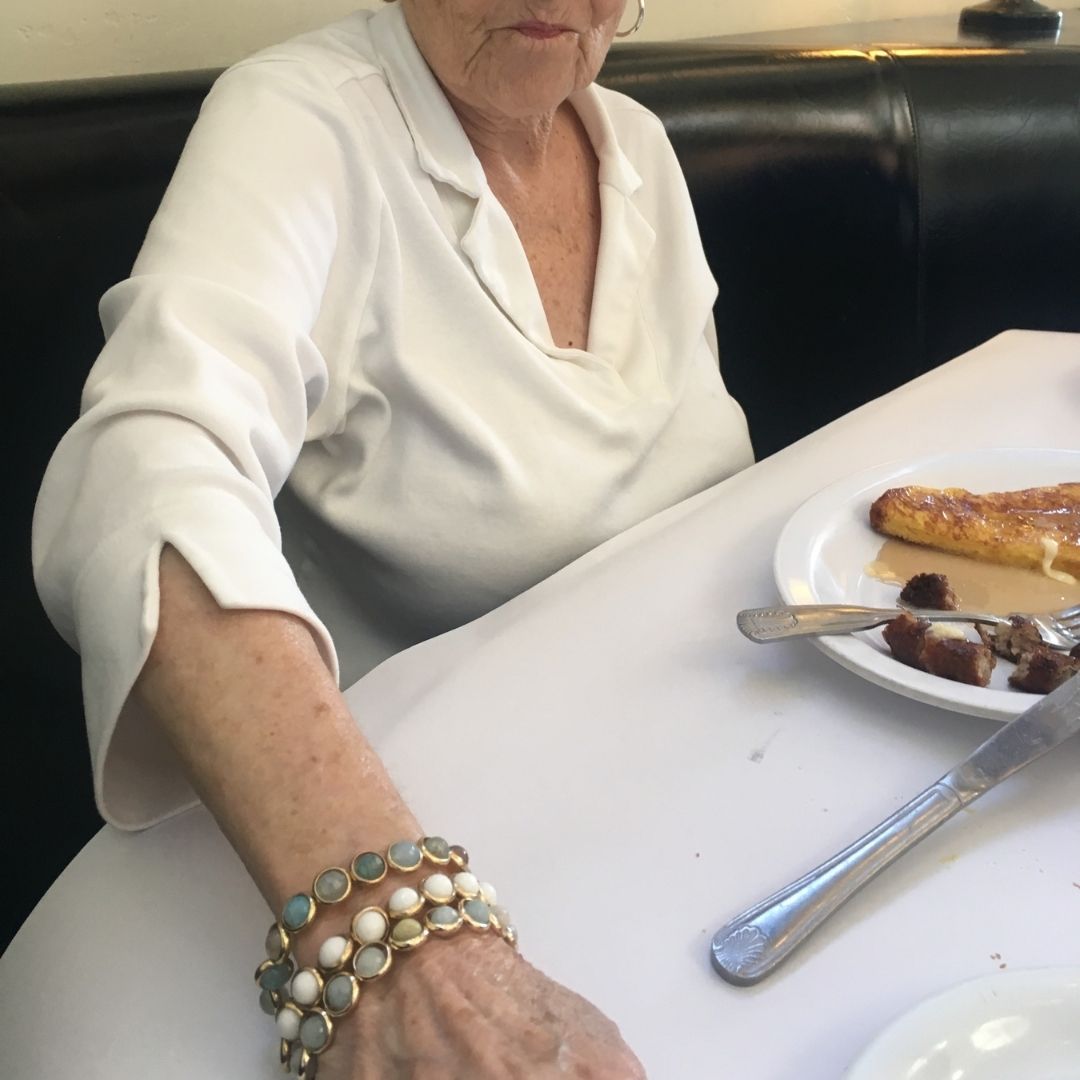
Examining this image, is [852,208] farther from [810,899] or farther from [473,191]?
[810,899]

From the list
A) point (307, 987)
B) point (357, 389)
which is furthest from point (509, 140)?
point (307, 987)

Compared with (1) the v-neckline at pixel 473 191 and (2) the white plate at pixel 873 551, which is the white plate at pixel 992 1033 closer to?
(2) the white plate at pixel 873 551

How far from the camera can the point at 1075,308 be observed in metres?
1.66

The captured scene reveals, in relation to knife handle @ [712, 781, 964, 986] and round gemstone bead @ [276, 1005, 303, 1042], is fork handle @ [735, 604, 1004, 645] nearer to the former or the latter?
knife handle @ [712, 781, 964, 986]

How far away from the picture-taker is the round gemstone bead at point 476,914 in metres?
0.43

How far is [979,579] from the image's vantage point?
743 millimetres

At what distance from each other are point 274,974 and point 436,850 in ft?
0.27

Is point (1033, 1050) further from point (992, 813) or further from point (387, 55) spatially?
point (387, 55)

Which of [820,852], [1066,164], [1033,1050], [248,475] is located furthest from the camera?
[1066,164]

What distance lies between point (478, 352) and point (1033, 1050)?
26.0 inches

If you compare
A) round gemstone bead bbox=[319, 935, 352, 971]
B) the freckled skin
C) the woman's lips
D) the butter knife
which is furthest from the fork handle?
the woman's lips

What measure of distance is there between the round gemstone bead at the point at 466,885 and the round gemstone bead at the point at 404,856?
19 mm

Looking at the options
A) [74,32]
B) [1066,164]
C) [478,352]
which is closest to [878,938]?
[478,352]

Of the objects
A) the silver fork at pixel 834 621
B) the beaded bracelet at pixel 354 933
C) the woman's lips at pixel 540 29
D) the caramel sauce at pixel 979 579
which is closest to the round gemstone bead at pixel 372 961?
the beaded bracelet at pixel 354 933
